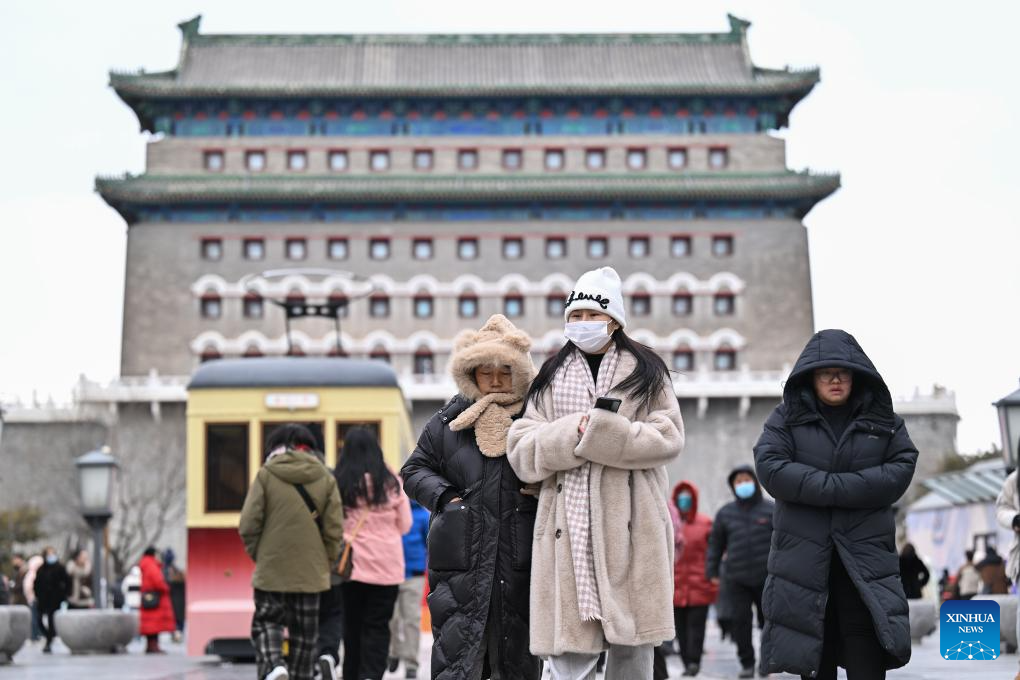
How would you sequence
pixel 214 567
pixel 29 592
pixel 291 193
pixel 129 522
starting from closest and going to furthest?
pixel 214 567
pixel 29 592
pixel 129 522
pixel 291 193

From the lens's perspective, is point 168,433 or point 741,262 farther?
point 741,262

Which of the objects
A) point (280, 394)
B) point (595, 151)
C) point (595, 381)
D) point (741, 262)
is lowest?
point (595, 381)

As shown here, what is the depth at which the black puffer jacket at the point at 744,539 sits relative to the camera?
11.3 m

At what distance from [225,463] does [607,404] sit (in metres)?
8.66

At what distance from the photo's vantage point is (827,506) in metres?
5.97

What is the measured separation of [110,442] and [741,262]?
21721 millimetres

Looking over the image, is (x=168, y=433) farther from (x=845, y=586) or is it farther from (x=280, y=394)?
(x=845, y=586)

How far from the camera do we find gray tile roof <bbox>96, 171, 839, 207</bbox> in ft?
180

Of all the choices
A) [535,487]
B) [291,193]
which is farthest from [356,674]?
[291,193]

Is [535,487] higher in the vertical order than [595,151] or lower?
lower

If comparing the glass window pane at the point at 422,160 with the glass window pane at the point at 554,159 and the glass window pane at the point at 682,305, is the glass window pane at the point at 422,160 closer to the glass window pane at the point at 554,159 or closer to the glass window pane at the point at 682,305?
the glass window pane at the point at 554,159

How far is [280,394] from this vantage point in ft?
45.1

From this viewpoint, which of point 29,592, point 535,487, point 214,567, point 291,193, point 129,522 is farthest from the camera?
point 291,193

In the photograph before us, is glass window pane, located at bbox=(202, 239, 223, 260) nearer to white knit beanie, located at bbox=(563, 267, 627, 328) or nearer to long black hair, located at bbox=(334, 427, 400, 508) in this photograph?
long black hair, located at bbox=(334, 427, 400, 508)
